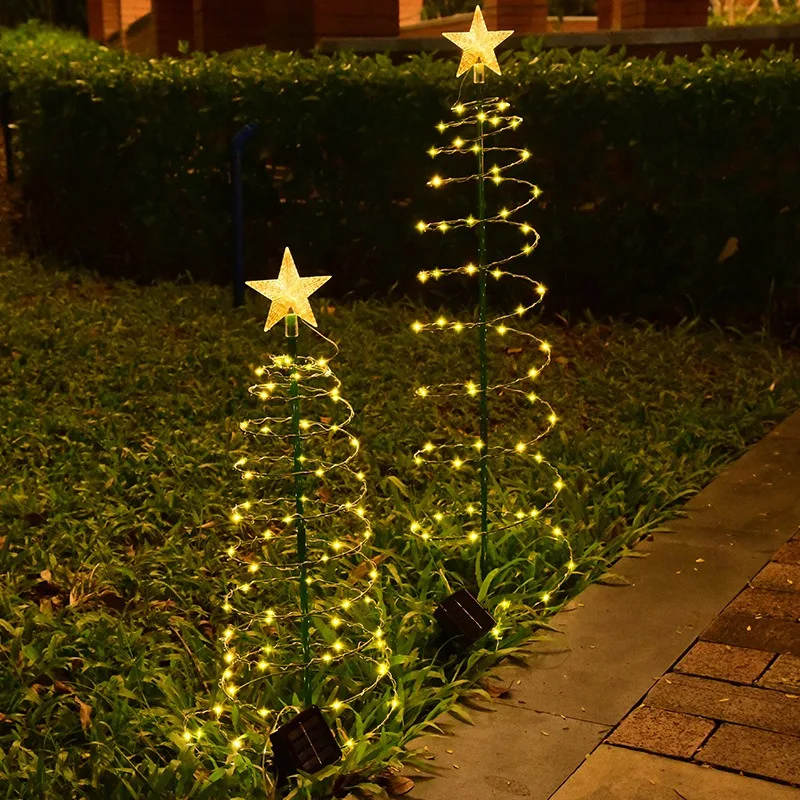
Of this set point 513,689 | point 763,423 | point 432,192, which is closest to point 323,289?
point 432,192

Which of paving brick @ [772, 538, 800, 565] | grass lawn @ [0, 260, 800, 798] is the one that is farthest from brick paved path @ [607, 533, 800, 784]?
grass lawn @ [0, 260, 800, 798]

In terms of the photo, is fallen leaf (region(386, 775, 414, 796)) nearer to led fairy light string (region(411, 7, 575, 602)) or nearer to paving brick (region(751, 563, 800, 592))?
led fairy light string (region(411, 7, 575, 602))

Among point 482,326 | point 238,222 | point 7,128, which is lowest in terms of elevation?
point 238,222

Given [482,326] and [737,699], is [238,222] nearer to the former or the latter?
[482,326]

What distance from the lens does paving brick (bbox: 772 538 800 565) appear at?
461 centimetres

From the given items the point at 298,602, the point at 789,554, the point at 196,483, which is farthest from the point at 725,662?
the point at 196,483

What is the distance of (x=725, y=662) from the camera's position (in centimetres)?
385

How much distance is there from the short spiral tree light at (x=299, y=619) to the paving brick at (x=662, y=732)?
63cm

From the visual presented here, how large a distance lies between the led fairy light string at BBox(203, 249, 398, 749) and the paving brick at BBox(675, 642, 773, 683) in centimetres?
91

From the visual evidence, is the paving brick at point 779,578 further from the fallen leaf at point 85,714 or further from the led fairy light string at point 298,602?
the fallen leaf at point 85,714

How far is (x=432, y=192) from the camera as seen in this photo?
327 inches

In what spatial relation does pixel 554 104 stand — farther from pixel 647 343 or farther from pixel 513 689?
pixel 513 689

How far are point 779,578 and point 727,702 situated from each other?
975mm

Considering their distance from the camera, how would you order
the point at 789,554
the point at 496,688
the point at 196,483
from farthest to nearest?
the point at 196,483, the point at 789,554, the point at 496,688
